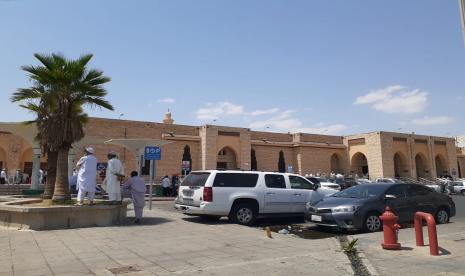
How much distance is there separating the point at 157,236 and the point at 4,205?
4423 millimetres

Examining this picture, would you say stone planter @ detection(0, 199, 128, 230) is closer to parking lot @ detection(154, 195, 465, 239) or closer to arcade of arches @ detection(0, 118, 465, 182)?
parking lot @ detection(154, 195, 465, 239)

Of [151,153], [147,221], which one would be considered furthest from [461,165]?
[147,221]

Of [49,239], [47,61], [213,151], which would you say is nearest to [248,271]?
[49,239]

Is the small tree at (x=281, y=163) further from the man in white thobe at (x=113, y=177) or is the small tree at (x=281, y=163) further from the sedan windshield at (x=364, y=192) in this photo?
the man in white thobe at (x=113, y=177)

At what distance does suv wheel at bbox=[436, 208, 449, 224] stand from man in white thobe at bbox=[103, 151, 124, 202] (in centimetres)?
970

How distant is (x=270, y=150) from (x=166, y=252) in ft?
120

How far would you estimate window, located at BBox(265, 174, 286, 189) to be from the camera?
12914 millimetres

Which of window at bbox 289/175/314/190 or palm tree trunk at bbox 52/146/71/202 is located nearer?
palm tree trunk at bbox 52/146/71/202

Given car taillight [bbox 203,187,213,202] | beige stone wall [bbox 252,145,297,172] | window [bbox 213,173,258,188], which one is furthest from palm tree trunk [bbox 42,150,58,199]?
beige stone wall [bbox 252,145,297,172]

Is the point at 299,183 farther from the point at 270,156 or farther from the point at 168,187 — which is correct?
the point at 270,156

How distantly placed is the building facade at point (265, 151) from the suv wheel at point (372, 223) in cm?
2239

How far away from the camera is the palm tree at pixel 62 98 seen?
11953 mm

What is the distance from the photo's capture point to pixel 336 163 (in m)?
50.0

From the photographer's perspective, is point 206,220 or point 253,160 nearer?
point 206,220
